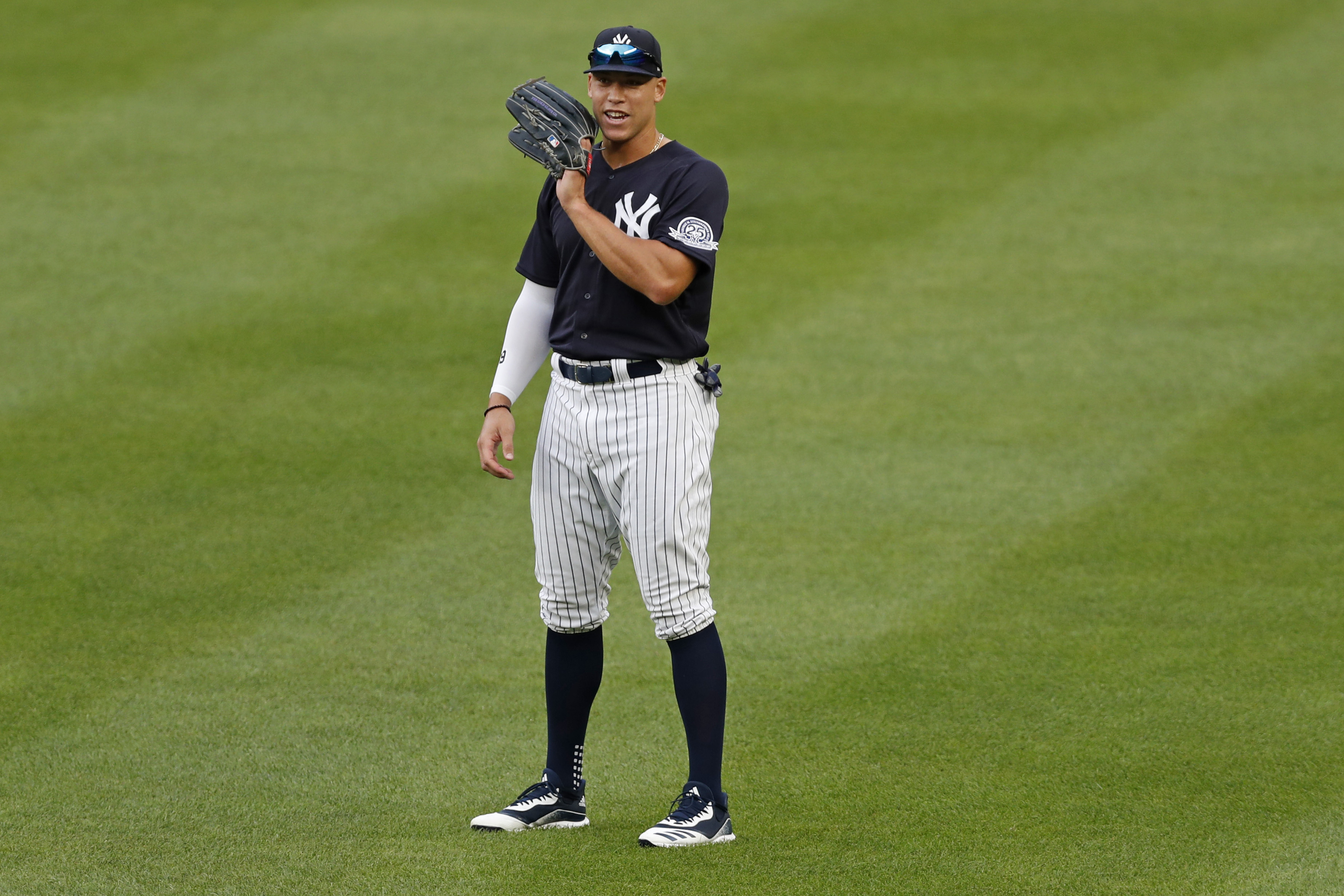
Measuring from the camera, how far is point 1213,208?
10250mm

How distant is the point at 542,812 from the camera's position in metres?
4.51

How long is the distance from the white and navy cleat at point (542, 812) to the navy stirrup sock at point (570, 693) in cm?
2

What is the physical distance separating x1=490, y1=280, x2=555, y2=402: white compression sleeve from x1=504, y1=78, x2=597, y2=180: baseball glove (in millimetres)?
422

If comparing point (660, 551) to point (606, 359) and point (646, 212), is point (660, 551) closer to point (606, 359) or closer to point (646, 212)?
point (606, 359)

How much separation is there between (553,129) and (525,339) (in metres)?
0.65

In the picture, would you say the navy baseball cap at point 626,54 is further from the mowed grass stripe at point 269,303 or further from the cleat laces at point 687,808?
the mowed grass stripe at point 269,303

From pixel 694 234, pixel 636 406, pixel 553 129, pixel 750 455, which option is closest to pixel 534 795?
pixel 636 406

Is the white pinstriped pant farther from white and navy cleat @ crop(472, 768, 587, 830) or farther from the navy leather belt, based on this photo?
white and navy cleat @ crop(472, 768, 587, 830)

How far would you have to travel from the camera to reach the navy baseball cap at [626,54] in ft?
13.7

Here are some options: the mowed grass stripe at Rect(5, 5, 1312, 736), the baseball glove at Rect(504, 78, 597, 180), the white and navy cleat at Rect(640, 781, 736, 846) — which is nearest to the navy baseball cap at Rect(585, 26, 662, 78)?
the baseball glove at Rect(504, 78, 597, 180)

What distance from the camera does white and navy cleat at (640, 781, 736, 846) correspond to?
4.29 metres

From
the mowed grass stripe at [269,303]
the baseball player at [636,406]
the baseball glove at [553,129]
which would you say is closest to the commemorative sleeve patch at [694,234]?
the baseball player at [636,406]

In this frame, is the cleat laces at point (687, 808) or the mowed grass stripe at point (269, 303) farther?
the mowed grass stripe at point (269, 303)

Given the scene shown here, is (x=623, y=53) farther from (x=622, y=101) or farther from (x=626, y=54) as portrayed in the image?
(x=622, y=101)
